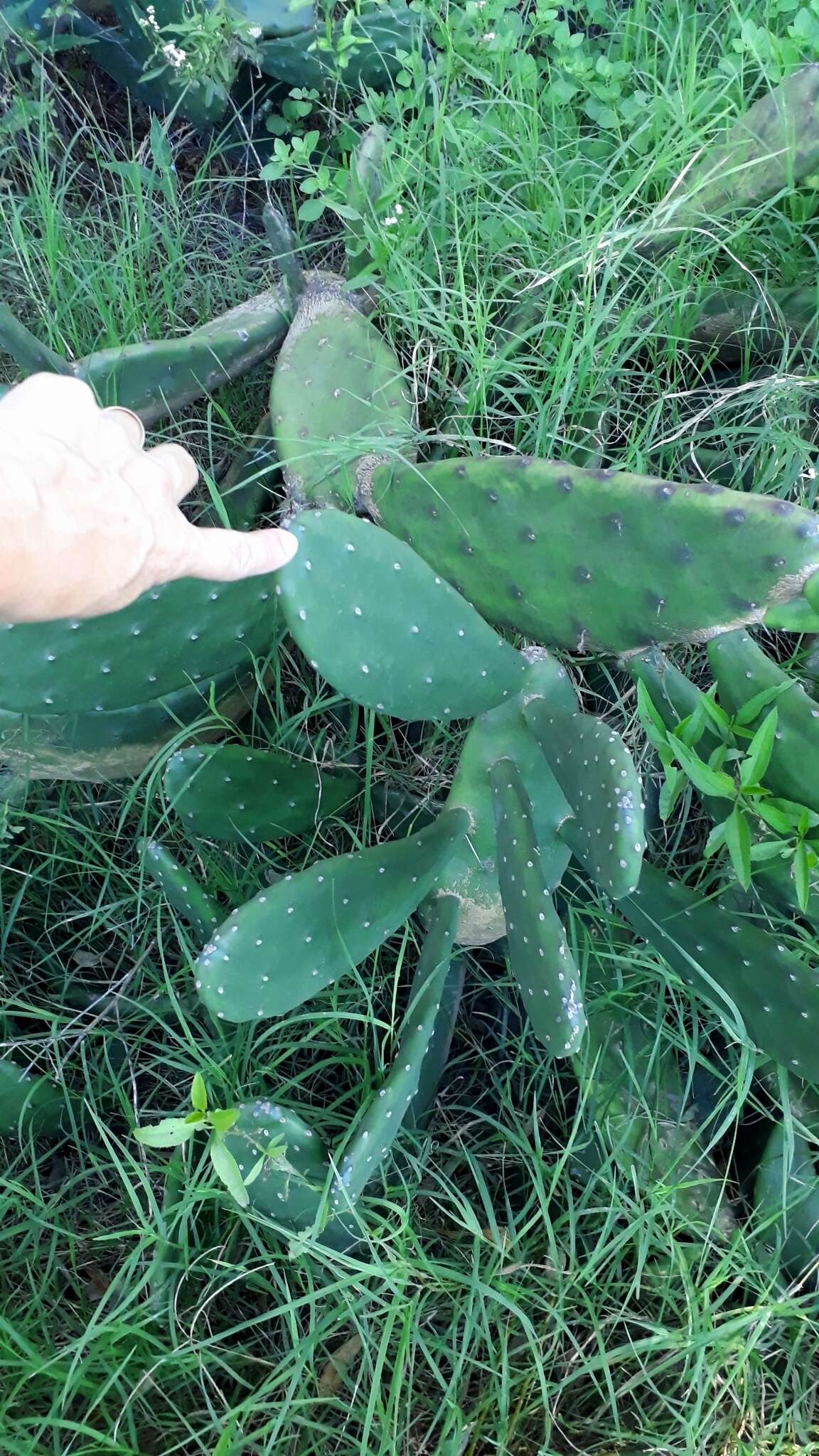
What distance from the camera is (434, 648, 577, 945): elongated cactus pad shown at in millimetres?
1031

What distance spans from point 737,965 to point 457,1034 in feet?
1.26

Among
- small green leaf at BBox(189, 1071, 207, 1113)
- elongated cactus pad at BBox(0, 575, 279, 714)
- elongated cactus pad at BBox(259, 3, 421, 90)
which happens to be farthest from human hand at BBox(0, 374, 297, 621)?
elongated cactus pad at BBox(259, 3, 421, 90)

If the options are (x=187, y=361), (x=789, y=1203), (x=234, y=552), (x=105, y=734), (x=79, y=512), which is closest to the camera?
(x=79, y=512)

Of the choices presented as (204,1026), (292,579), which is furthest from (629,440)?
(204,1026)

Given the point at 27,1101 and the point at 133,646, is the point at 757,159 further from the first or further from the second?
the point at 27,1101

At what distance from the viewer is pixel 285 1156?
0.92m

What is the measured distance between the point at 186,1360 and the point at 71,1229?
242mm

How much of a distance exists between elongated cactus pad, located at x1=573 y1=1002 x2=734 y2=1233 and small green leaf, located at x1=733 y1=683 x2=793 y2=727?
0.36 m

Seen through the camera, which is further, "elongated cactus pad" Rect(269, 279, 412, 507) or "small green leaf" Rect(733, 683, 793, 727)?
"elongated cactus pad" Rect(269, 279, 412, 507)

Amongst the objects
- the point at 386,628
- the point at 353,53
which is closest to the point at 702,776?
the point at 386,628

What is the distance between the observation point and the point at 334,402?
123 centimetres

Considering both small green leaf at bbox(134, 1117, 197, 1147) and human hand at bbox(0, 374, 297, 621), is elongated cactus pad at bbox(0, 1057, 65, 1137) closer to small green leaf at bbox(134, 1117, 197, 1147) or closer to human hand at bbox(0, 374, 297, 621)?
small green leaf at bbox(134, 1117, 197, 1147)

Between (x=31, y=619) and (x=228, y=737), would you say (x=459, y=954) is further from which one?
(x=31, y=619)

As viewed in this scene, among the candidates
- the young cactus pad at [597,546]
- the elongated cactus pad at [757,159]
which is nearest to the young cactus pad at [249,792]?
the young cactus pad at [597,546]
